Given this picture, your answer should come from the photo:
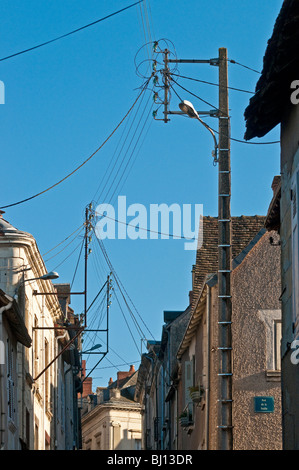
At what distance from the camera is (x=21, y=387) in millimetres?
23516

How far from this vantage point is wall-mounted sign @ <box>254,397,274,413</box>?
2133 centimetres

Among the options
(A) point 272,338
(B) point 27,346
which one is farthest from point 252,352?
(B) point 27,346

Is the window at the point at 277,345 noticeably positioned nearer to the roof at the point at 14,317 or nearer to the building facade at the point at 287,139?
the roof at the point at 14,317

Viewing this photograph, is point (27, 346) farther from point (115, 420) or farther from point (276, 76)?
point (115, 420)

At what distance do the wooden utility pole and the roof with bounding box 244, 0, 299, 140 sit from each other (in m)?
2.04

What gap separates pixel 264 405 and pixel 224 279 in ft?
19.5

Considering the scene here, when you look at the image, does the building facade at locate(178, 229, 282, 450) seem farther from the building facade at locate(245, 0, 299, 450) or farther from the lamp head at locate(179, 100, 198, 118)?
the building facade at locate(245, 0, 299, 450)

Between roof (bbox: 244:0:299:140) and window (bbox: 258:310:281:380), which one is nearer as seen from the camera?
roof (bbox: 244:0:299:140)

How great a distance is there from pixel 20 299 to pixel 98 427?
3911cm

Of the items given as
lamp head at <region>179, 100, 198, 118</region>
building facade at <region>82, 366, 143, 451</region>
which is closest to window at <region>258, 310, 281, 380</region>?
lamp head at <region>179, 100, 198, 118</region>

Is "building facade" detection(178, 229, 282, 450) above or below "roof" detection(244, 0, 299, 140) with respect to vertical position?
below

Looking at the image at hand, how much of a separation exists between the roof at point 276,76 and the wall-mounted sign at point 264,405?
8166mm
